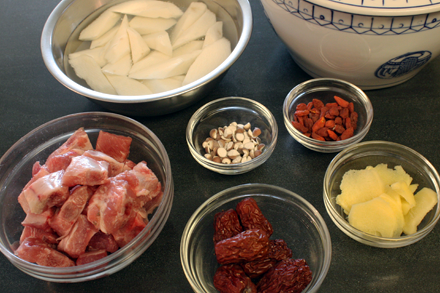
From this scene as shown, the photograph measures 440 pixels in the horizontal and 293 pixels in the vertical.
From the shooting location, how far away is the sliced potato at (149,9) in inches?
64.8

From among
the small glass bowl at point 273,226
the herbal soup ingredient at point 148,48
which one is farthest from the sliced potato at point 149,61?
the small glass bowl at point 273,226

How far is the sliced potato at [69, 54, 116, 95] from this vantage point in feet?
4.78

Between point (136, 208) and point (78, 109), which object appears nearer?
point (136, 208)

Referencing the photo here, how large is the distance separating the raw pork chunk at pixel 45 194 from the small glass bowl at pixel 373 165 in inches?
32.1

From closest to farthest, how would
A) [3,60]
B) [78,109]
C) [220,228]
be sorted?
[220,228]
[78,109]
[3,60]

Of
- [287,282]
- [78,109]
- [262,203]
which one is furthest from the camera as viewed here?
[78,109]

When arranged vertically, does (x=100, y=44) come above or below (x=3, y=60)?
above

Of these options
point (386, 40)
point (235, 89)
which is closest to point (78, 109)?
point (235, 89)

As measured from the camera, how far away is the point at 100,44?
160 cm

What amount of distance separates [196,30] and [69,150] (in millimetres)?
777

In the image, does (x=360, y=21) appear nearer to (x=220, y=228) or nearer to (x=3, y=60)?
(x=220, y=228)

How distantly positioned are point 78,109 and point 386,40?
126cm

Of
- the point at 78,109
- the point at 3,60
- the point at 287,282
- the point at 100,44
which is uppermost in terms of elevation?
the point at 100,44

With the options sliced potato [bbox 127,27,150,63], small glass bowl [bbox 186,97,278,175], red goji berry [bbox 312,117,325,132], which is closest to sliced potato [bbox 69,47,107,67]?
sliced potato [bbox 127,27,150,63]
